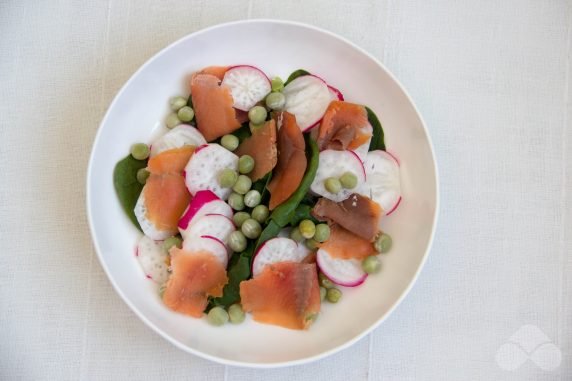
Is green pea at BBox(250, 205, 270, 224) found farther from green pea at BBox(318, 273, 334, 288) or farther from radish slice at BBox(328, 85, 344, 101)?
radish slice at BBox(328, 85, 344, 101)

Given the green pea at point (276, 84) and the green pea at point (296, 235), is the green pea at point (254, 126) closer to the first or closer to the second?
the green pea at point (276, 84)

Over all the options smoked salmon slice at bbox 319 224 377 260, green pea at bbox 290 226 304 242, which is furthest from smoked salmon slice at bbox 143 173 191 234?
smoked salmon slice at bbox 319 224 377 260

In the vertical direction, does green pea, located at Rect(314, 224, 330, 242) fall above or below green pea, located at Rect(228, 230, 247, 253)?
above

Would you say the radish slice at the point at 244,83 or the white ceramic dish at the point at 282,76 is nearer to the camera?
the white ceramic dish at the point at 282,76

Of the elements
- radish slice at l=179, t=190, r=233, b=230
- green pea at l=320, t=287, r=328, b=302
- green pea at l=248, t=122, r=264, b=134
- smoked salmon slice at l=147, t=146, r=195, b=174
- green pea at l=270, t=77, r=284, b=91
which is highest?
green pea at l=270, t=77, r=284, b=91

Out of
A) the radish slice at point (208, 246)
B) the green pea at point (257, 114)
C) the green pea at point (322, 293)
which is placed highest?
the green pea at point (257, 114)

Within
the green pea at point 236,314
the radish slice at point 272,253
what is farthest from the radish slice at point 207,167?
the green pea at point 236,314

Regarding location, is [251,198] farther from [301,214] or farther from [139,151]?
[139,151]
